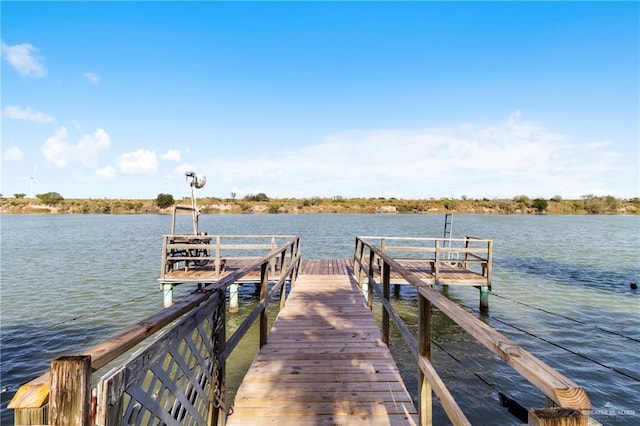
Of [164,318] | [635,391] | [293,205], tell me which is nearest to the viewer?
[164,318]

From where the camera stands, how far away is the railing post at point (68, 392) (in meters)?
1.18

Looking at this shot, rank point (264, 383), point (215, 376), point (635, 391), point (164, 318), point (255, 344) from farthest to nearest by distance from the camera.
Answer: point (255, 344), point (635, 391), point (264, 383), point (215, 376), point (164, 318)

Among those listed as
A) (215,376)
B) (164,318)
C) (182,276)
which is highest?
(164,318)

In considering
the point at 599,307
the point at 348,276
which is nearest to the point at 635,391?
the point at 599,307

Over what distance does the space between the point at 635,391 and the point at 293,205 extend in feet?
238

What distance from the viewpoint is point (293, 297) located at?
298 inches

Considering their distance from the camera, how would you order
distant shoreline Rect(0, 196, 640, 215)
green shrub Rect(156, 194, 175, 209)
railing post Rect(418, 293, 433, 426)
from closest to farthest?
railing post Rect(418, 293, 433, 426) → distant shoreline Rect(0, 196, 640, 215) → green shrub Rect(156, 194, 175, 209)

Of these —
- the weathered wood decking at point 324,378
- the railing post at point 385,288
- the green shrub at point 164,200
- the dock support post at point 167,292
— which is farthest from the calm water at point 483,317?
the green shrub at point 164,200

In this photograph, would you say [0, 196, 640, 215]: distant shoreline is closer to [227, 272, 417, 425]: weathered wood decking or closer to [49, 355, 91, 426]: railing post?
[227, 272, 417, 425]: weathered wood decking

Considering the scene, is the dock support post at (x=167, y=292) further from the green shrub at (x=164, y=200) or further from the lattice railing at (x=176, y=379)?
the green shrub at (x=164, y=200)

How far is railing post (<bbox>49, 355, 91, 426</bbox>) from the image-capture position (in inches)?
46.4

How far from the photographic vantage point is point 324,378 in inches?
146

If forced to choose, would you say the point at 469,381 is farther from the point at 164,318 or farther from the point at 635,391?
the point at 164,318

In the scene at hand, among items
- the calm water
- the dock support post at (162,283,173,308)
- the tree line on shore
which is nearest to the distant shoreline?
the tree line on shore
